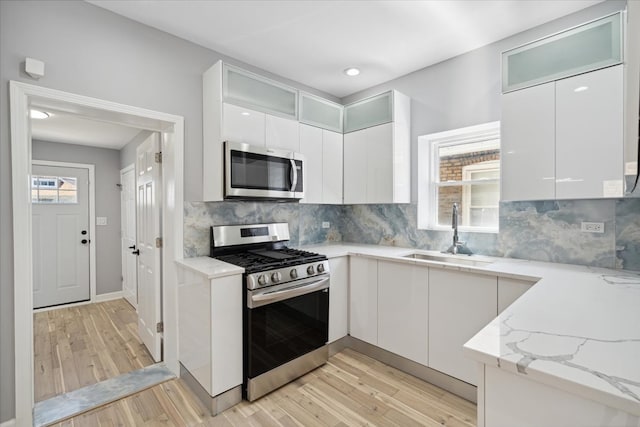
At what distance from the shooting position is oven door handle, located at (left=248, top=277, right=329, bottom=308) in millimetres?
2062

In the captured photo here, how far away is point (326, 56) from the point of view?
271cm

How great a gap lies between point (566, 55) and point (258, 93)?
2190mm

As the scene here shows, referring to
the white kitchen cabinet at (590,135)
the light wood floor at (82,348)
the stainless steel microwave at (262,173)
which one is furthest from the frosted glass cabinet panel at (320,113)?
the light wood floor at (82,348)

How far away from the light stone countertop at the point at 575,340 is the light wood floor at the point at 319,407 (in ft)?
3.65

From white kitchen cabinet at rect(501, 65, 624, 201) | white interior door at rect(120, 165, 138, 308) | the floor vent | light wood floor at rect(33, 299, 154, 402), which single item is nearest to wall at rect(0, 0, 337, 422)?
the floor vent

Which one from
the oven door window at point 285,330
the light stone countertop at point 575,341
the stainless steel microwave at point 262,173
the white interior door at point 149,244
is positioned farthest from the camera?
the white interior door at point 149,244

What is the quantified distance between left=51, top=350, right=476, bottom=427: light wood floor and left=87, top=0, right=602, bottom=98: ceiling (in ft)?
8.92

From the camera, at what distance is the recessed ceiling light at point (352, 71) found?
9.70ft

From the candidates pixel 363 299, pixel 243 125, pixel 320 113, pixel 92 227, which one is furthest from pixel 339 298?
pixel 92 227

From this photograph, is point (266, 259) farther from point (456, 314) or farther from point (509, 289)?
point (509, 289)

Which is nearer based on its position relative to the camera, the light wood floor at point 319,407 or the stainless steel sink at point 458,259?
the light wood floor at point 319,407

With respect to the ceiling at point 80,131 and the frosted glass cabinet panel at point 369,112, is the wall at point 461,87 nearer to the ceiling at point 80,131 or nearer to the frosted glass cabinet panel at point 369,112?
the frosted glass cabinet panel at point 369,112

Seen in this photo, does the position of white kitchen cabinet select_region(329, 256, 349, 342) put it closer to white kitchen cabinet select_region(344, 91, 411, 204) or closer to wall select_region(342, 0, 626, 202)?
white kitchen cabinet select_region(344, 91, 411, 204)

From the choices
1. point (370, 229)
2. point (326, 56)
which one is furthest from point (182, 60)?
point (370, 229)
